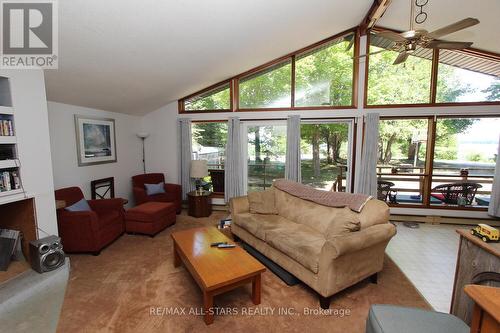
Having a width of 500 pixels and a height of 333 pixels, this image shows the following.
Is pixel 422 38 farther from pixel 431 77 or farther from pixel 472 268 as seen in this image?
pixel 431 77

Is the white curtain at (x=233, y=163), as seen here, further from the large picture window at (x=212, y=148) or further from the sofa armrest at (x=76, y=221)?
the sofa armrest at (x=76, y=221)

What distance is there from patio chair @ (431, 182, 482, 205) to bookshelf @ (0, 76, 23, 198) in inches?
238

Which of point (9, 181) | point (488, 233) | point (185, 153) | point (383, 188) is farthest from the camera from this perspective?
point (185, 153)

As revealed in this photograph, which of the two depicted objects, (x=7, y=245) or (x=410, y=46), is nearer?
(x=410, y=46)

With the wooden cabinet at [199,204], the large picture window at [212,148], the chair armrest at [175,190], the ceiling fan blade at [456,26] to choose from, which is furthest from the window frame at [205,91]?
the ceiling fan blade at [456,26]

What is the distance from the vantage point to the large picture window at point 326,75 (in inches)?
177

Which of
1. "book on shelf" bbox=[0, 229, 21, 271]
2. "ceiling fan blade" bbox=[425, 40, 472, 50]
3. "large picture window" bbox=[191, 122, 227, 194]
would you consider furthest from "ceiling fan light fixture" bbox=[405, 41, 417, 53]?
"book on shelf" bbox=[0, 229, 21, 271]

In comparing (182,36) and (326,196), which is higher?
(182,36)

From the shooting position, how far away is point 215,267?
80.6 inches

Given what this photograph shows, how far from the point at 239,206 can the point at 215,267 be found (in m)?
1.43

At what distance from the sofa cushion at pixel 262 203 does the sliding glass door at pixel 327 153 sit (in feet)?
4.95

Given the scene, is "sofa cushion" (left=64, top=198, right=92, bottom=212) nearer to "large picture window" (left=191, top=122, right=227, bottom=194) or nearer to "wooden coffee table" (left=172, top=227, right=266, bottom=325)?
"wooden coffee table" (left=172, top=227, right=266, bottom=325)

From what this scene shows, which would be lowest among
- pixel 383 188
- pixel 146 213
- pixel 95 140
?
pixel 146 213

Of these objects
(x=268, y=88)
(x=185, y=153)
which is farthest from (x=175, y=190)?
(x=268, y=88)
